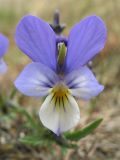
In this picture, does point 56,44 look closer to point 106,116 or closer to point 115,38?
point 106,116

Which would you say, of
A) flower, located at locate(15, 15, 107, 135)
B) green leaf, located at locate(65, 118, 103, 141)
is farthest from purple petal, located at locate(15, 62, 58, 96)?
green leaf, located at locate(65, 118, 103, 141)

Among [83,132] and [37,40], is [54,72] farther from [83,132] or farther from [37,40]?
[83,132]

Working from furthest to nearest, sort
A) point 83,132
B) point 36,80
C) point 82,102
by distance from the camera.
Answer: point 82,102, point 83,132, point 36,80

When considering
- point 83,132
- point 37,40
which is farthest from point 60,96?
point 83,132

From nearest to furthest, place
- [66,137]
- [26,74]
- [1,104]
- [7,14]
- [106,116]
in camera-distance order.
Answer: [26,74]
[66,137]
[1,104]
[106,116]
[7,14]

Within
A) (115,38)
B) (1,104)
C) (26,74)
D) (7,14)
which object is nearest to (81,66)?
(26,74)
